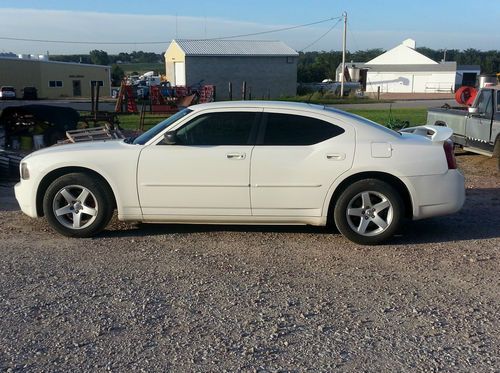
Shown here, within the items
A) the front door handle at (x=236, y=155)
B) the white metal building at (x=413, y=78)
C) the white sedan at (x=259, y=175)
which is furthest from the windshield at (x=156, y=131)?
the white metal building at (x=413, y=78)

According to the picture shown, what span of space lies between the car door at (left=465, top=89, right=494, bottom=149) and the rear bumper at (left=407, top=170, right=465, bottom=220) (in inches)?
224

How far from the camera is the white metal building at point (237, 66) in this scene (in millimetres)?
55250

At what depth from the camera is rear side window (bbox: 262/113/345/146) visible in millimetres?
6160

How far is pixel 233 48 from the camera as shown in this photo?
5697 cm

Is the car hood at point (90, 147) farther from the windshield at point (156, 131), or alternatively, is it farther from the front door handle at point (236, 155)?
the front door handle at point (236, 155)

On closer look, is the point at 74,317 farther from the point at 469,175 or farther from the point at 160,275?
the point at 469,175

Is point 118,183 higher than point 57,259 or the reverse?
higher

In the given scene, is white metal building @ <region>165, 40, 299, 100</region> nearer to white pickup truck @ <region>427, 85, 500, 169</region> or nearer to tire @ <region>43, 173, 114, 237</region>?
white pickup truck @ <region>427, 85, 500, 169</region>

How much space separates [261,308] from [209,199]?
76.0 inches

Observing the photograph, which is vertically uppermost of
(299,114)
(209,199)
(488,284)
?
(299,114)

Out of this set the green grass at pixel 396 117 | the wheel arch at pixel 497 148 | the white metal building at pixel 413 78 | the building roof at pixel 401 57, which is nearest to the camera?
the wheel arch at pixel 497 148

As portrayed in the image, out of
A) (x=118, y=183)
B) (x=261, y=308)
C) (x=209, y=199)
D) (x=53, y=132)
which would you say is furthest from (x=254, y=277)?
(x=53, y=132)

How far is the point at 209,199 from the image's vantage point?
6.13 meters

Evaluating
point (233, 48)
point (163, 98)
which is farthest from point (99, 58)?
point (163, 98)
